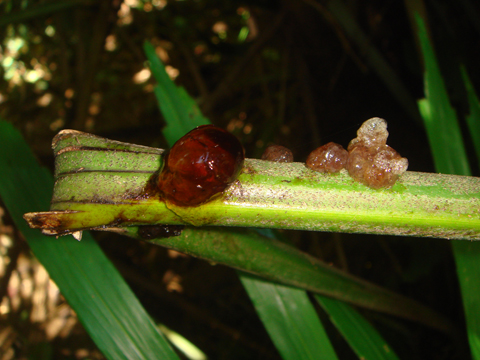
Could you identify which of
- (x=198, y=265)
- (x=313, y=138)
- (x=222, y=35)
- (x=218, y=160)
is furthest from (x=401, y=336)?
(x=222, y=35)

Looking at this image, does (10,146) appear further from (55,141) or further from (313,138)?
(313,138)

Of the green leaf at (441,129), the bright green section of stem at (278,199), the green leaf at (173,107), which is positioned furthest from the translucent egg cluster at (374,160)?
the green leaf at (173,107)

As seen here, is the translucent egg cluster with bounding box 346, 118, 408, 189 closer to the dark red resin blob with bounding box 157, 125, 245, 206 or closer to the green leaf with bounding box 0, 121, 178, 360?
the dark red resin blob with bounding box 157, 125, 245, 206

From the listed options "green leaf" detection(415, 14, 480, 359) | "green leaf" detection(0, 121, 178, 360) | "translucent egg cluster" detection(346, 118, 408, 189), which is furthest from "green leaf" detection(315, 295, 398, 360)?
"translucent egg cluster" detection(346, 118, 408, 189)

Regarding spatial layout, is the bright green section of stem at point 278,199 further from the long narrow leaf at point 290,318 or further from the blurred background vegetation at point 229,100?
the long narrow leaf at point 290,318

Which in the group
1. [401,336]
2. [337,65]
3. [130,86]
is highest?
[130,86]
